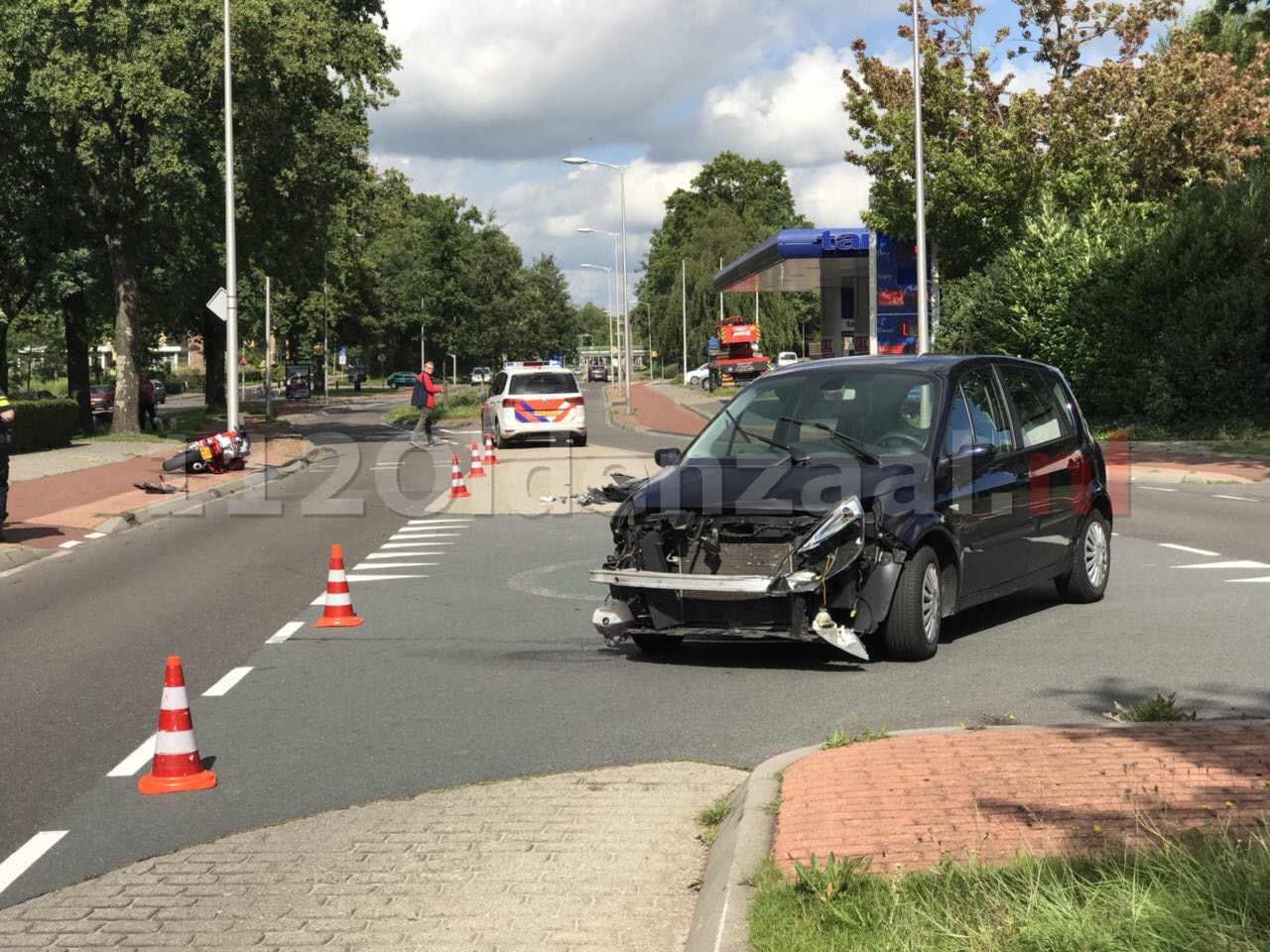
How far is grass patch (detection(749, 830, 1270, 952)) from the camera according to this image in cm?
362

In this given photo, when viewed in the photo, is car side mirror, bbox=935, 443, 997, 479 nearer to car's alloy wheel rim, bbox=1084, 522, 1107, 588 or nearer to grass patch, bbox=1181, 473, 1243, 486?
car's alloy wheel rim, bbox=1084, 522, 1107, 588

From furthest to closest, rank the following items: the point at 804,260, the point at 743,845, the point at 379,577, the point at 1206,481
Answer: the point at 804,260 < the point at 1206,481 < the point at 379,577 < the point at 743,845

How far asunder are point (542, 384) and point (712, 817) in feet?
92.9

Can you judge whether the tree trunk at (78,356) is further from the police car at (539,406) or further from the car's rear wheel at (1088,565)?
the car's rear wheel at (1088,565)

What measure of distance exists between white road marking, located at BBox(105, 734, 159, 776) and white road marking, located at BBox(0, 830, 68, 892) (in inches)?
36.7

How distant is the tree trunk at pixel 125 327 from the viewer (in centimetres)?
3406

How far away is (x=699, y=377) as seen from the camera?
8588 cm

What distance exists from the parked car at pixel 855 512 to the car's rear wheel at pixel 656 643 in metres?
0.02

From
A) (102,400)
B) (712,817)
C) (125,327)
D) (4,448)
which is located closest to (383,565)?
(4,448)

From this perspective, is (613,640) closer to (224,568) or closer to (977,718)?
(977,718)

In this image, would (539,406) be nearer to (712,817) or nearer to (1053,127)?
(1053,127)

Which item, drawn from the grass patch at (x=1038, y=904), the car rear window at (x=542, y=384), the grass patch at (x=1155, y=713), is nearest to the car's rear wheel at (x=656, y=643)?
the grass patch at (x=1155, y=713)

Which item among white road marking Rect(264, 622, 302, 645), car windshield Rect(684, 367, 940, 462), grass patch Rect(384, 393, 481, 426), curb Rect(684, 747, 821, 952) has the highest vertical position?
car windshield Rect(684, 367, 940, 462)

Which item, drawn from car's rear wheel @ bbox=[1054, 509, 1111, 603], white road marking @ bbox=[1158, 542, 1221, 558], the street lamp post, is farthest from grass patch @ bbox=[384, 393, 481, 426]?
car's rear wheel @ bbox=[1054, 509, 1111, 603]
